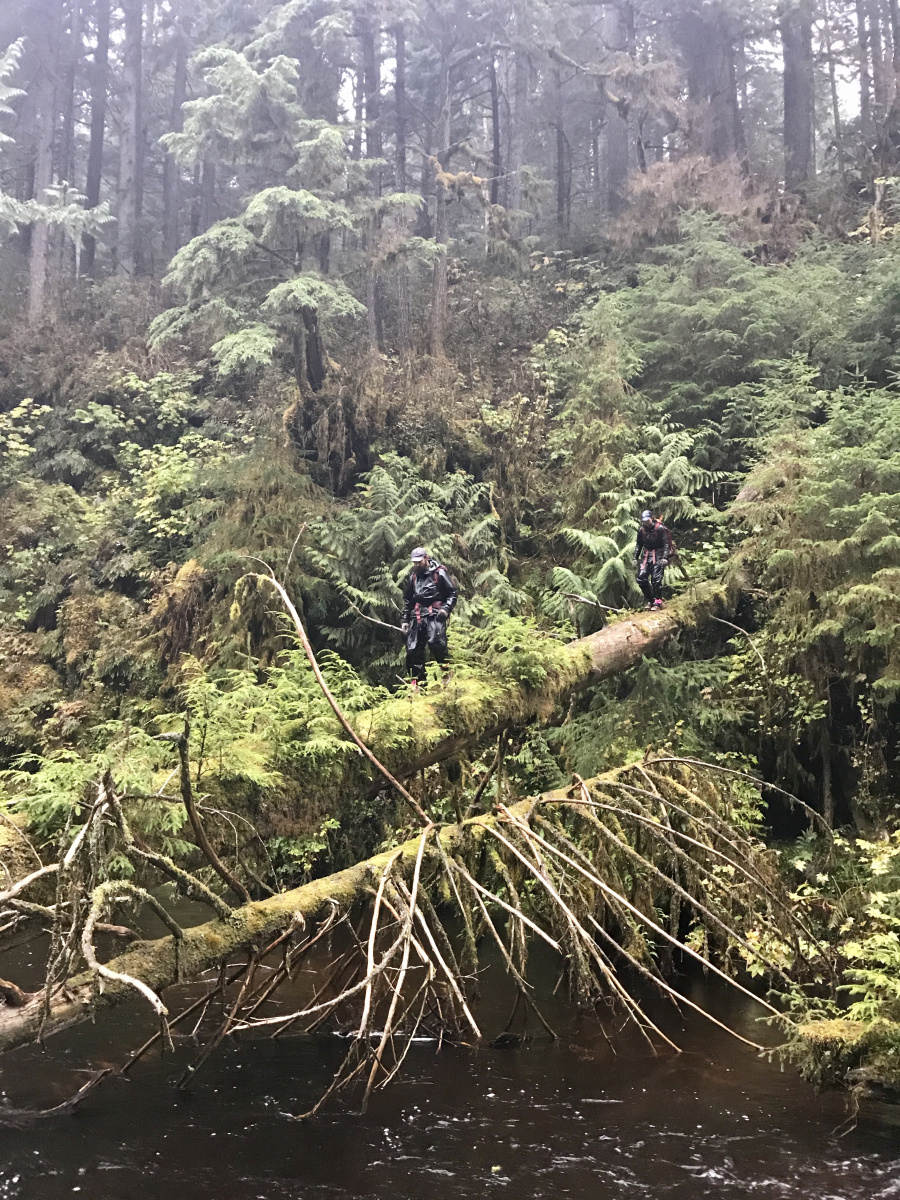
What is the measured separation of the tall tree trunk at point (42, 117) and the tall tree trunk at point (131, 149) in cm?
208

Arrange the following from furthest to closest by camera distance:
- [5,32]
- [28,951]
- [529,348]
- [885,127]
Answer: [5,32]
[885,127]
[529,348]
[28,951]

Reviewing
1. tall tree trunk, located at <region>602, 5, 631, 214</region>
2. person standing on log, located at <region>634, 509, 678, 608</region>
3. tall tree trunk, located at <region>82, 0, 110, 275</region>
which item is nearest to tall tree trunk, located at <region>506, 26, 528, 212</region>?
tall tree trunk, located at <region>602, 5, 631, 214</region>

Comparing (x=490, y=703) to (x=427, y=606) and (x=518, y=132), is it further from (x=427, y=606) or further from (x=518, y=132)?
(x=518, y=132)

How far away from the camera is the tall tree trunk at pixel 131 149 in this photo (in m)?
26.3

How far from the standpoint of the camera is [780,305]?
600 inches

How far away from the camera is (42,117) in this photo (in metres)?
25.1

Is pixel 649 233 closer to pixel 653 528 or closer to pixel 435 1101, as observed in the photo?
pixel 653 528

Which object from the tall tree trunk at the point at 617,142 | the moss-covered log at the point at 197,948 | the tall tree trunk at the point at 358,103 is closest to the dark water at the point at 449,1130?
the moss-covered log at the point at 197,948

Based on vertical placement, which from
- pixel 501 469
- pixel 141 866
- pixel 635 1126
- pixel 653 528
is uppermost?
pixel 501 469

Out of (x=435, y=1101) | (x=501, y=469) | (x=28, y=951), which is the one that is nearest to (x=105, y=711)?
(x=28, y=951)

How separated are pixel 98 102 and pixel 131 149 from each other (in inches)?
87.3

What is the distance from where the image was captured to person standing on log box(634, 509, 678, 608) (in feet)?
37.0

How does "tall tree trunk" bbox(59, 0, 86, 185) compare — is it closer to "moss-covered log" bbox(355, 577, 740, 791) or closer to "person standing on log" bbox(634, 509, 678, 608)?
"person standing on log" bbox(634, 509, 678, 608)

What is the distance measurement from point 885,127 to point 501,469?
1413cm
